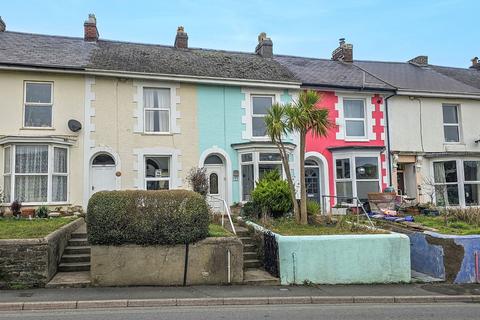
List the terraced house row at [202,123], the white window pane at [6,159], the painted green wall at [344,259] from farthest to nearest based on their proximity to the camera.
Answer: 1. the terraced house row at [202,123]
2. the white window pane at [6,159]
3. the painted green wall at [344,259]

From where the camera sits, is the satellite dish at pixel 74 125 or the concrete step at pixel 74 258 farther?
the satellite dish at pixel 74 125

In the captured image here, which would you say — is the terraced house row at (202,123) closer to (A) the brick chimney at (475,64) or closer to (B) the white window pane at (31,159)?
(B) the white window pane at (31,159)

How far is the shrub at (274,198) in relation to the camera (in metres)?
13.1

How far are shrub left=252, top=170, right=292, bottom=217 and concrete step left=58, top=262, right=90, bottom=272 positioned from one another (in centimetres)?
548

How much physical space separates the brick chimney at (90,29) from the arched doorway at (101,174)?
6.28 metres

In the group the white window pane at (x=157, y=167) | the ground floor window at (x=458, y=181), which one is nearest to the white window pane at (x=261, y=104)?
the white window pane at (x=157, y=167)

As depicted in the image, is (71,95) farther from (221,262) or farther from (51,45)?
(221,262)

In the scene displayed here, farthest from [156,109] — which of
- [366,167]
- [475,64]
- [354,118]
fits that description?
[475,64]

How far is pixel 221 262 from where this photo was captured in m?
9.34

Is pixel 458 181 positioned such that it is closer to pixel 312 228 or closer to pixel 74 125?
pixel 312 228

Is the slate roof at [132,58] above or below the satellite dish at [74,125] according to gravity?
above

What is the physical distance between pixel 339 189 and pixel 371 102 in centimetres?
409

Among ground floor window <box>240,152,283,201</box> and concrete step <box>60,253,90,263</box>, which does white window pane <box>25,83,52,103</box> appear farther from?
ground floor window <box>240,152,283,201</box>

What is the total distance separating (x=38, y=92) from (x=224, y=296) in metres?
10.8
